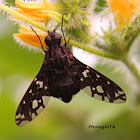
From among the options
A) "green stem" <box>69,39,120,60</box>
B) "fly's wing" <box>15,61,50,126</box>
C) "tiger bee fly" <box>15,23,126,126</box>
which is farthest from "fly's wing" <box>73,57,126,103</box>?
"fly's wing" <box>15,61,50,126</box>

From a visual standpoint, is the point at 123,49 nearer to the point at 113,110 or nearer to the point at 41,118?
the point at 113,110

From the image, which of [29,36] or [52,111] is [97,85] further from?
[52,111]

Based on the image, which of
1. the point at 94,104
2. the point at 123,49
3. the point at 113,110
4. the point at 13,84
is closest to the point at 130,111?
the point at 113,110

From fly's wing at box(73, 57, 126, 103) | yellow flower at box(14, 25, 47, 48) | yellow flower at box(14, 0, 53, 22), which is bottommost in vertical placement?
fly's wing at box(73, 57, 126, 103)

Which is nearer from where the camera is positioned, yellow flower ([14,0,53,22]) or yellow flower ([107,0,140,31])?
yellow flower ([14,0,53,22])

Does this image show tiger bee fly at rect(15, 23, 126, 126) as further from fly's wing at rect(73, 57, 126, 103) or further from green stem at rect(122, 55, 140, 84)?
green stem at rect(122, 55, 140, 84)

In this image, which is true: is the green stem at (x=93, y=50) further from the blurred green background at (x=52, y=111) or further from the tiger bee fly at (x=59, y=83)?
the blurred green background at (x=52, y=111)

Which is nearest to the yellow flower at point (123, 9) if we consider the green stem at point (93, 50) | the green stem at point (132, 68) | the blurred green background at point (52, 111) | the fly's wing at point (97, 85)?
the green stem at point (93, 50)
